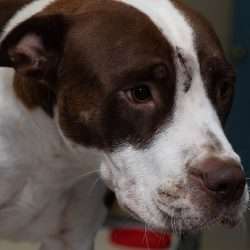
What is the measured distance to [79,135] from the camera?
4.94 feet

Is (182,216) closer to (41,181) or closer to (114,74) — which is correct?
(114,74)

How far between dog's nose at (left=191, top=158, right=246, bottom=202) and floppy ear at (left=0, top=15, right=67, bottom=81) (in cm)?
41

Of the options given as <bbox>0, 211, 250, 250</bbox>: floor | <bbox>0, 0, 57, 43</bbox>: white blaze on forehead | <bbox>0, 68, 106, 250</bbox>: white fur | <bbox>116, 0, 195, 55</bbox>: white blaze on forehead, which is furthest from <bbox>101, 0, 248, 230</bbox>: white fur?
<bbox>0, 211, 250, 250</bbox>: floor

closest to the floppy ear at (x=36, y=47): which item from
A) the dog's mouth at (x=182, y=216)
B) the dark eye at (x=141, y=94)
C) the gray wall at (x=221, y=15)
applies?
the dark eye at (x=141, y=94)

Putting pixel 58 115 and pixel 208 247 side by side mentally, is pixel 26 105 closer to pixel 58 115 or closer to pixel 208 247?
pixel 58 115

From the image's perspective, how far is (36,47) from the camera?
1.54m

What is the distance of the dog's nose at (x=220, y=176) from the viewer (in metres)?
1.28

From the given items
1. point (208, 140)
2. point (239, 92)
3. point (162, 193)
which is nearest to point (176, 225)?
point (162, 193)

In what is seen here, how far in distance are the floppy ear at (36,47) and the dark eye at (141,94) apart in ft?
0.70

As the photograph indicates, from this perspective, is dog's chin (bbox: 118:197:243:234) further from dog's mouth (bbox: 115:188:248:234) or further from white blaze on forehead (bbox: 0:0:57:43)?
white blaze on forehead (bbox: 0:0:57:43)

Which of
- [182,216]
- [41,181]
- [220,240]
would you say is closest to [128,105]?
[182,216]

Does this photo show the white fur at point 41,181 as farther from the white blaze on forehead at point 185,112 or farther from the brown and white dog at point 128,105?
the white blaze on forehead at point 185,112

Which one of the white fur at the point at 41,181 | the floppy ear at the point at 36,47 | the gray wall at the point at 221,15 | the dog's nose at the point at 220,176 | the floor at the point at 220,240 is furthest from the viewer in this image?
the gray wall at the point at 221,15

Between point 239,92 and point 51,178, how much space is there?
1.46 meters
